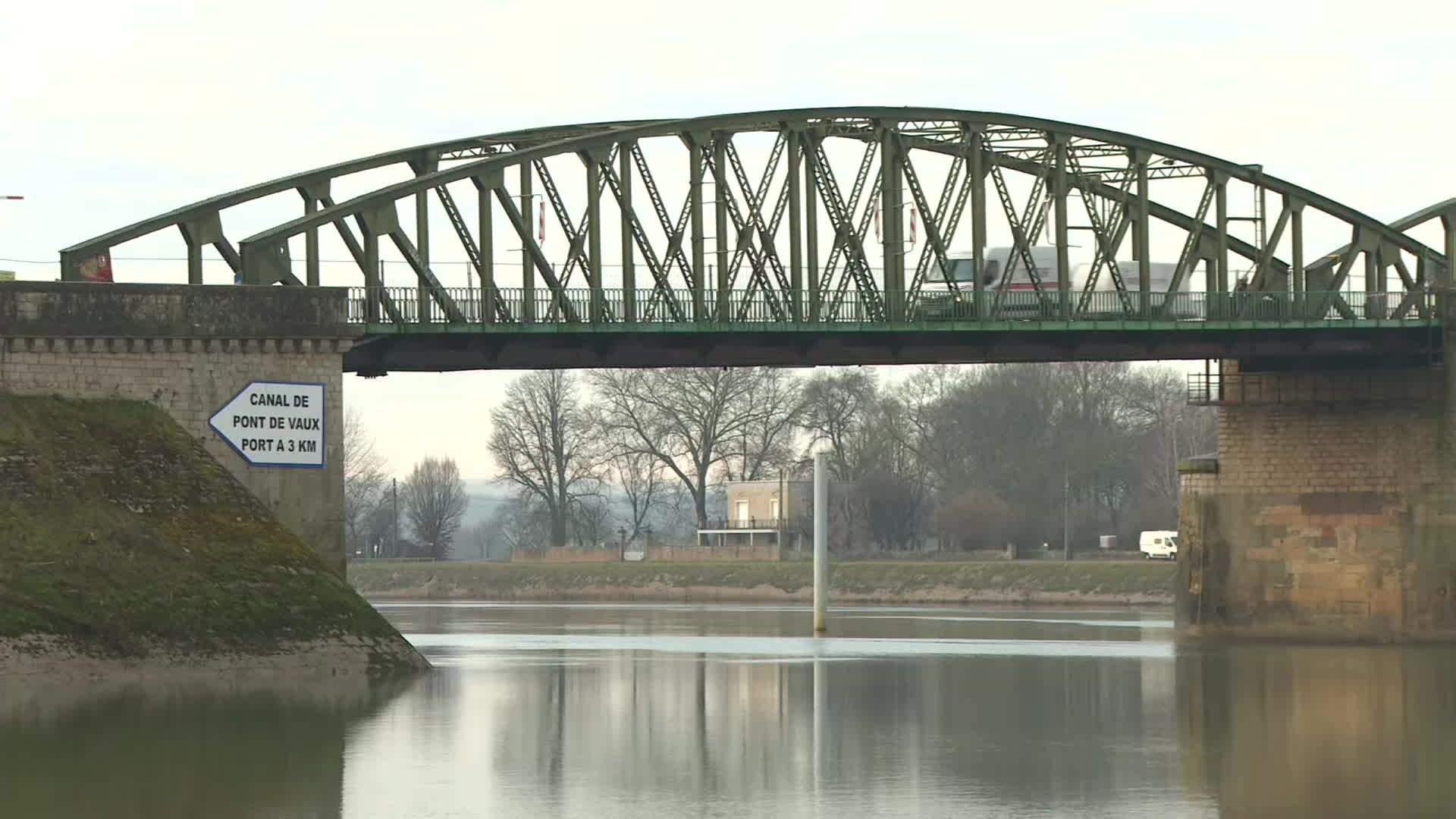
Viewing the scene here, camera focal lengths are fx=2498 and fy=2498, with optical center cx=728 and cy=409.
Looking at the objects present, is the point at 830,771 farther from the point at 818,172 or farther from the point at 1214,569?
the point at 1214,569

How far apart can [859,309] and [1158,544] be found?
232ft

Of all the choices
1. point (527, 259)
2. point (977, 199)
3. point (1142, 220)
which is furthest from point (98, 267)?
point (1142, 220)

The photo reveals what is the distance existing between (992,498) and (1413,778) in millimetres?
128624

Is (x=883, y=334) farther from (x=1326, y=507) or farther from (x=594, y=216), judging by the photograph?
(x=1326, y=507)

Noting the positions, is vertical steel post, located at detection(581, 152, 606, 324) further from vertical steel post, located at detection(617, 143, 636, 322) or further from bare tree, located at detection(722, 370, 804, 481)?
bare tree, located at detection(722, 370, 804, 481)

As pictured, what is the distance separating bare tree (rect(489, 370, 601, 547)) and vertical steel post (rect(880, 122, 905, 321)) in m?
95.8

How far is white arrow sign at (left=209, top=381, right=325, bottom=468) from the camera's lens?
63156 mm

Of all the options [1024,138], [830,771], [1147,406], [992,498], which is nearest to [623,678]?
[830,771]

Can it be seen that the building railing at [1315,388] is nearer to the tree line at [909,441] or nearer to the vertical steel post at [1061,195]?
the vertical steel post at [1061,195]

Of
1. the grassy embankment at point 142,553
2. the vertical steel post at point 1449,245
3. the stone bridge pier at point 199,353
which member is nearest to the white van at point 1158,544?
the vertical steel post at point 1449,245

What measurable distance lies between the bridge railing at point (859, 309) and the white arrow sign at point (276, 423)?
427cm

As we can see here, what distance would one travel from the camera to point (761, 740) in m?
41.5

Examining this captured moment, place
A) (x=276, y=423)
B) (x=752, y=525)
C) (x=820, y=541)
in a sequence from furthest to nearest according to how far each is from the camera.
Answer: (x=752, y=525) → (x=820, y=541) → (x=276, y=423)

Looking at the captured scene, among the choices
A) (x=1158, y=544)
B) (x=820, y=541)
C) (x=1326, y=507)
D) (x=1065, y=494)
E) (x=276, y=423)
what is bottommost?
(x=820, y=541)
